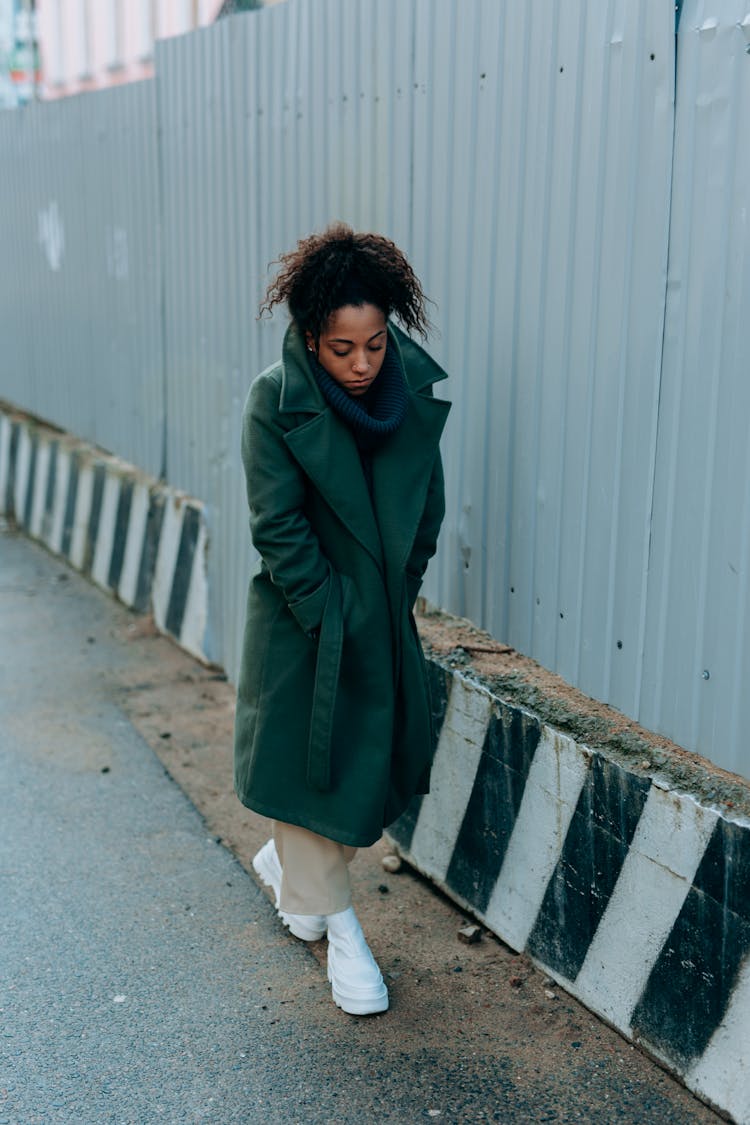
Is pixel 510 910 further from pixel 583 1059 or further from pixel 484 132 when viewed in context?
pixel 484 132

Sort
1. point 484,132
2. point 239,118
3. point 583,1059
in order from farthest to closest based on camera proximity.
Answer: point 239,118
point 484,132
point 583,1059

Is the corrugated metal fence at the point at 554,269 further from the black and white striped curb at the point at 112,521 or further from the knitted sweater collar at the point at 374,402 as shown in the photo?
the black and white striped curb at the point at 112,521

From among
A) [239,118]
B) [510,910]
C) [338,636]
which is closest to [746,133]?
[338,636]

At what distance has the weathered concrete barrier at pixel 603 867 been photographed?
281 cm

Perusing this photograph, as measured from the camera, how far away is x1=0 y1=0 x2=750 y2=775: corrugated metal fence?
2820 mm

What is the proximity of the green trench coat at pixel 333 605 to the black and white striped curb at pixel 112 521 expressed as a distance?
9.14 ft

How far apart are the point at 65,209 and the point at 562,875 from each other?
6066 millimetres

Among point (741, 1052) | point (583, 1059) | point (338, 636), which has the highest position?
point (338, 636)

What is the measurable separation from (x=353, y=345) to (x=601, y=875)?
142 cm

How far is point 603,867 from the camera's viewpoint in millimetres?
3184

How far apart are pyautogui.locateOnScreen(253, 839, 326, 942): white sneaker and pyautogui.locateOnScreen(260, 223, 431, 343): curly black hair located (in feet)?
5.23

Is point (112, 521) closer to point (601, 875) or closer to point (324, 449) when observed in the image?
point (324, 449)

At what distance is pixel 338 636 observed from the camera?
125 inches

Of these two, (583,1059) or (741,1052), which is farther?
(583,1059)
